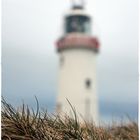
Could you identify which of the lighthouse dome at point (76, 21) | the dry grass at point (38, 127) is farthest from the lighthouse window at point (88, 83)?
the dry grass at point (38, 127)

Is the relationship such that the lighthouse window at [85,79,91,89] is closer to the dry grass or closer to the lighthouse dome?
the lighthouse dome

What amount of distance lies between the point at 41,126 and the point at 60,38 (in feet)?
40.9

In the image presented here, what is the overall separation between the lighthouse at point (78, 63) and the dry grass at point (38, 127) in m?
11.3

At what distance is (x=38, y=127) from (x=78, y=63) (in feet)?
39.7

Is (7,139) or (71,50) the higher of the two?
(71,50)

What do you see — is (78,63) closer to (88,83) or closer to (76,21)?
(88,83)

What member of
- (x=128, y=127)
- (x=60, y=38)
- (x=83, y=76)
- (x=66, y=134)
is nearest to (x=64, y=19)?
(x=60, y=38)

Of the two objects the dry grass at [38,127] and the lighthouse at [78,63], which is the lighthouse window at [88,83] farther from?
the dry grass at [38,127]

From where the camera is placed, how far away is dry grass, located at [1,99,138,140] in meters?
2.18

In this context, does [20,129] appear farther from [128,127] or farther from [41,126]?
[128,127]

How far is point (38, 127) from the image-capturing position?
224 cm

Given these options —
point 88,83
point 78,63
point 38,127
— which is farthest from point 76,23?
point 38,127

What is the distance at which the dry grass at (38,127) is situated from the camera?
2178mm

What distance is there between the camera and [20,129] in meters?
2.21
